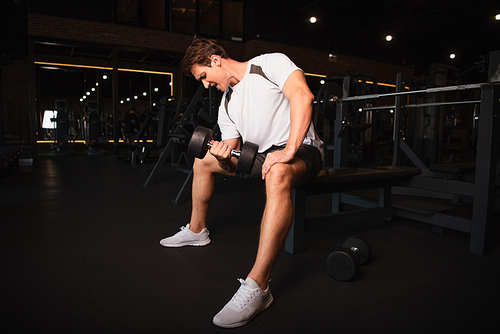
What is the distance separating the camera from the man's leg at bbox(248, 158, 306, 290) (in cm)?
105

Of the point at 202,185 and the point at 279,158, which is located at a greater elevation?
the point at 279,158

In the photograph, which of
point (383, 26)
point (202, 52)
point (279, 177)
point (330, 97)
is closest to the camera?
point (279, 177)

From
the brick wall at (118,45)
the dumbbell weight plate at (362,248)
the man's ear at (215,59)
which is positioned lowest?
the dumbbell weight plate at (362,248)

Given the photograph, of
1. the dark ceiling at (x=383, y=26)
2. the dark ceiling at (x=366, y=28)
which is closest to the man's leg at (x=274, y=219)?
the dark ceiling at (x=366, y=28)

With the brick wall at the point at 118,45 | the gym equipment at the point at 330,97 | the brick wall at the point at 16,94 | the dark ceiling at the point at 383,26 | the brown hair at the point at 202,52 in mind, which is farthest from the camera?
the brick wall at the point at 16,94

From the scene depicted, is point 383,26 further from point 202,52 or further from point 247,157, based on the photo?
point 247,157

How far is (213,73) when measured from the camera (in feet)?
4.44

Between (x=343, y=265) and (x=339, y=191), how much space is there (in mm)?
545

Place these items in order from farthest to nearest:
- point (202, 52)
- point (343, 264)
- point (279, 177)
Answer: point (202, 52)
point (343, 264)
point (279, 177)

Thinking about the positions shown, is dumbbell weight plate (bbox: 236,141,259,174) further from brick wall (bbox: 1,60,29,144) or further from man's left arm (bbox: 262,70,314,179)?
brick wall (bbox: 1,60,29,144)

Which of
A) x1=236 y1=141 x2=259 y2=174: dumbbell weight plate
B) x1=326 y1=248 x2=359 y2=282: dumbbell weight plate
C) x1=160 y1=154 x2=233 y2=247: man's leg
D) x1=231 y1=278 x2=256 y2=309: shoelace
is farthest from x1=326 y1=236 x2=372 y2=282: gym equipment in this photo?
x1=160 y1=154 x2=233 y2=247: man's leg

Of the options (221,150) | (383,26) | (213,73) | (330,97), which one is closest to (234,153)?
(221,150)

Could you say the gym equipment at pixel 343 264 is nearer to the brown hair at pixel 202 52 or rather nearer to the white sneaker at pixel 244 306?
the white sneaker at pixel 244 306

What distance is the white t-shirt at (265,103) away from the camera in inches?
49.5
